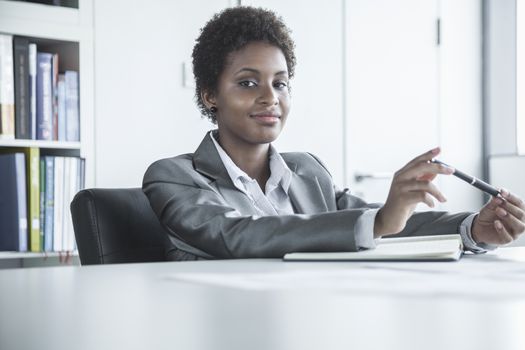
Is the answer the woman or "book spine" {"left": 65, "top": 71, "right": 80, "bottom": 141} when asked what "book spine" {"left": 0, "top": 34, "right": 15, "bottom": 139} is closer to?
"book spine" {"left": 65, "top": 71, "right": 80, "bottom": 141}

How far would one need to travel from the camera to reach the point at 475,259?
1205mm

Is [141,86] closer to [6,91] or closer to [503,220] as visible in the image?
[6,91]

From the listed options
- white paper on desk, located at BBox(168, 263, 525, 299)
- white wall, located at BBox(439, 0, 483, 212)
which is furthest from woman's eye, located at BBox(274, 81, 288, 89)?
white wall, located at BBox(439, 0, 483, 212)

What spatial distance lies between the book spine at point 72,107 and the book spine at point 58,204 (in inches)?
4.3

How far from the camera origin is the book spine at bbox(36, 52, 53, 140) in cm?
228

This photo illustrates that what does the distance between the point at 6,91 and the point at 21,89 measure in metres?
0.05

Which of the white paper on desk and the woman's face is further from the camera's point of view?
the woman's face

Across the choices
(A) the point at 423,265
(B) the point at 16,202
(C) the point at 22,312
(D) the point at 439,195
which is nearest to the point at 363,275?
(A) the point at 423,265

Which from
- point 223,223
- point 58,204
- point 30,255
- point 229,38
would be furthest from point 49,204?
point 223,223

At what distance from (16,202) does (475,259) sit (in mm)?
1495

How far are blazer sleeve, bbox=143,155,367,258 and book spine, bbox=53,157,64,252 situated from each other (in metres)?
0.83

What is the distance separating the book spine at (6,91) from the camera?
2215 mm

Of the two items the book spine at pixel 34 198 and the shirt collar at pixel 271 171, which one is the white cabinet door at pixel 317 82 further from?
the shirt collar at pixel 271 171

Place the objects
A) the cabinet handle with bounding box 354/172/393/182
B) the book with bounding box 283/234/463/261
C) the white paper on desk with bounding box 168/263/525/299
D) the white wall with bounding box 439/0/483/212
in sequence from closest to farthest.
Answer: the white paper on desk with bounding box 168/263/525/299, the book with bounding box 283/234/463/261, the cabinet handle with bounding box 354/172/393/182, the white wall with bounding box 439/0/483/212
